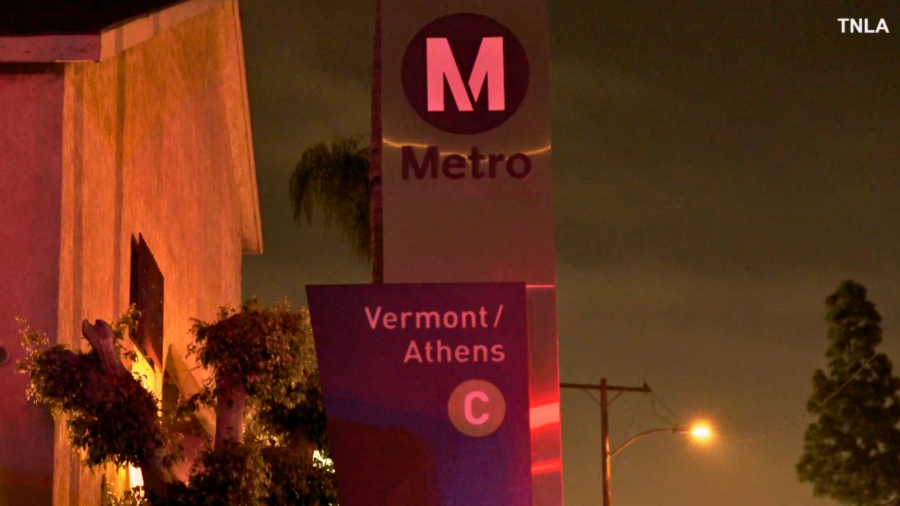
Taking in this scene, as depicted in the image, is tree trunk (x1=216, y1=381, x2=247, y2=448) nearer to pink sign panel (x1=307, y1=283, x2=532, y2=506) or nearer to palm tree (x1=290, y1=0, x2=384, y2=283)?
pink sign panel (x1=307, y1=283, x2=532, y2=506)

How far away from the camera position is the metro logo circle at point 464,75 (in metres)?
9.48

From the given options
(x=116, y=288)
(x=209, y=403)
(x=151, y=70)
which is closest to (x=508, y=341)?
(x=209, y=403)

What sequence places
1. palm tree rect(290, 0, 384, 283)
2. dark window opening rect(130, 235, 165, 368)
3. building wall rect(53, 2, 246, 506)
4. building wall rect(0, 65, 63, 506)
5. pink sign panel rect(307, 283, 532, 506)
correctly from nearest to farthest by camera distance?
pink sign panel rect(307, 283, 532, 506), building wall rect(0, 65, 63, 506), building wall rect(53, 2, 246, 506), dark window opening rect(130, 235, 165, 368), palm tree rect(290, 0, 384, 283)

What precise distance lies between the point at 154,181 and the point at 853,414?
125ft

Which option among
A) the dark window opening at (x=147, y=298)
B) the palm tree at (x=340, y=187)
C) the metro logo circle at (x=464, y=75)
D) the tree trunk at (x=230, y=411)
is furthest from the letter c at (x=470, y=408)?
the palm tree at (x=340, y=187)

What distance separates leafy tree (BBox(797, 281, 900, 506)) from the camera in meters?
50.1

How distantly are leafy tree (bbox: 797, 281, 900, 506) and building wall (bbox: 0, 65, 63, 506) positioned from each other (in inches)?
1651

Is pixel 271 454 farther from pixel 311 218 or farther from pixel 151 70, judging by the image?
pixel 311 218

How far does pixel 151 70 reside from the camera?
57.3ft

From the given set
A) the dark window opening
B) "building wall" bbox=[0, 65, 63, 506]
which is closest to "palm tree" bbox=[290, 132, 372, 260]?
the dark window opening

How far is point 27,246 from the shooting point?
39.1 feet

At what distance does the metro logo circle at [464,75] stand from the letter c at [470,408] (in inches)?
81.8

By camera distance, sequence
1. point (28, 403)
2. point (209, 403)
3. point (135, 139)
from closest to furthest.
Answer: point (209, 403) < point (28, 403) < point (135, 139)

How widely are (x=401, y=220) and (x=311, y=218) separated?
12358mm
